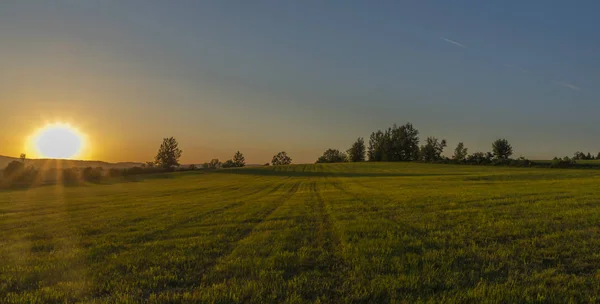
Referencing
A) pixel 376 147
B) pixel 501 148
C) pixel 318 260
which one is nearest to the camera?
pixel 318 260

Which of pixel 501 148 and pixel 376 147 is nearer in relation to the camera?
pixel 501 148

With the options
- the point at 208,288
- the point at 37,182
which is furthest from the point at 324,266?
the point at 37,182

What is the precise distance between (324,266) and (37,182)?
87.6 m

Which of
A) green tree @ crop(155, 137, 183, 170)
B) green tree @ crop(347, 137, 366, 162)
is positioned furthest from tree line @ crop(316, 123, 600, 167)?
green tree @ crop(155, 137, 183, 170)

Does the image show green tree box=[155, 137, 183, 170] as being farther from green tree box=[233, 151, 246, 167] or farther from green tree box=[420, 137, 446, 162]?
green tree box=[420, 137, 446, 162]

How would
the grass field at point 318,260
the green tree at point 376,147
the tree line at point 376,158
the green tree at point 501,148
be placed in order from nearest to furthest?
the grass field at point 318,260
the tree line at point 376,158
the green tree at point 501,148
the green tree at point 376,147

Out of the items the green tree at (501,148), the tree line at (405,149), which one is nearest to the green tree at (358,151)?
the tree line at (405,149)

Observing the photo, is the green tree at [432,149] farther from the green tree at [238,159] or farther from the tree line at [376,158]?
the green tree at [238,159]

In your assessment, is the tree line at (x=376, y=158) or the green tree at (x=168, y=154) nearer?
the tree line at (x=376, y=158)

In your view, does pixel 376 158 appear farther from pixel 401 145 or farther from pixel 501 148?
pixel 501 148

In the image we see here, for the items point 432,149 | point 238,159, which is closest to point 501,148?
point 432,149

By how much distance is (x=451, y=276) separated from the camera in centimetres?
708

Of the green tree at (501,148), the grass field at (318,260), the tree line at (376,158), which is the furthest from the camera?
the green tree at (501,148)

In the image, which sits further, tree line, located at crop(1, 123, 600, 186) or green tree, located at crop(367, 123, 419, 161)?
green tree, located at crop(367, 123, 419, 161)
